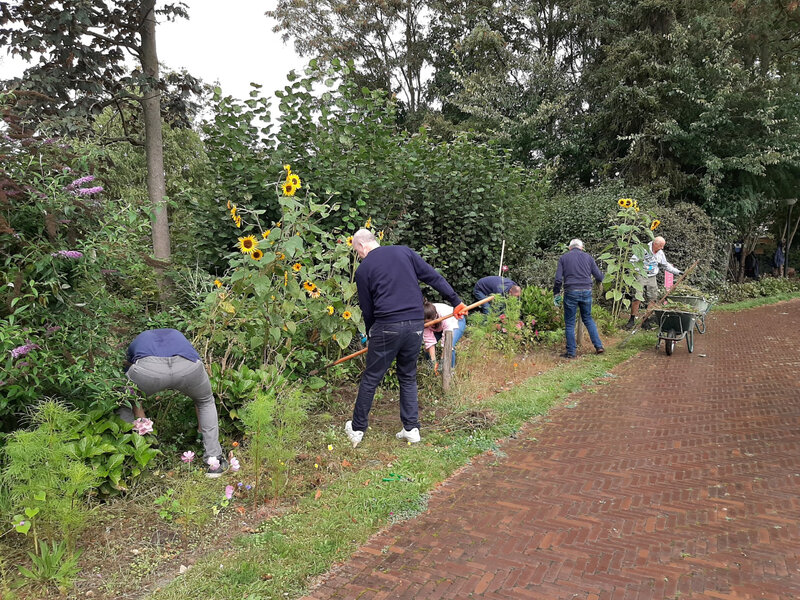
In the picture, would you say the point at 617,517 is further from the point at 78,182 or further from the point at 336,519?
the point at 78,182

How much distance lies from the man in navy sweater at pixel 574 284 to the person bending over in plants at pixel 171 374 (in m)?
6.43

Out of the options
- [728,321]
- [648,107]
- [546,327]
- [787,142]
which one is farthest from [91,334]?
[787,142]

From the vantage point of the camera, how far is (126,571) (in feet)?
10.5

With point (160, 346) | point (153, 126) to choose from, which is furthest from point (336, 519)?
point (153, 126)

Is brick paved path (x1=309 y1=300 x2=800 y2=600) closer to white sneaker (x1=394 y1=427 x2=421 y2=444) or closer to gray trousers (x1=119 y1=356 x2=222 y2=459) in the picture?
white sneaker (x1=394 y1=427 x2=421 y2=444)

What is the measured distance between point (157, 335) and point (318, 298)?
1.75 m

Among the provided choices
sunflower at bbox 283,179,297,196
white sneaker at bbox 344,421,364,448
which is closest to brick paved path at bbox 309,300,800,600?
white sneaker at bbox 344,421,364,448

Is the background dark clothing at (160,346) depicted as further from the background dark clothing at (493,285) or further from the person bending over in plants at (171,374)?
the background dark clothing at (493,285)

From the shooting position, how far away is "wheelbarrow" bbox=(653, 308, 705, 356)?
8.95 m

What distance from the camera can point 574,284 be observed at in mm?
8945

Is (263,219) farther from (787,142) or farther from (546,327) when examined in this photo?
(787,142)

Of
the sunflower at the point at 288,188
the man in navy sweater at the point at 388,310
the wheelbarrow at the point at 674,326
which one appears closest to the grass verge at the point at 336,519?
the man in navy sweater at the point at 388,310

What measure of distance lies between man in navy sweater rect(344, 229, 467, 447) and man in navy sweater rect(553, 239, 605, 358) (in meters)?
4.48

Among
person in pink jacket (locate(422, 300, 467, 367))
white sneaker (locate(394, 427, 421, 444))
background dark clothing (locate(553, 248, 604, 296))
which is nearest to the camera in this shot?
white sneaker (locate(394, 427, 421, 444))
